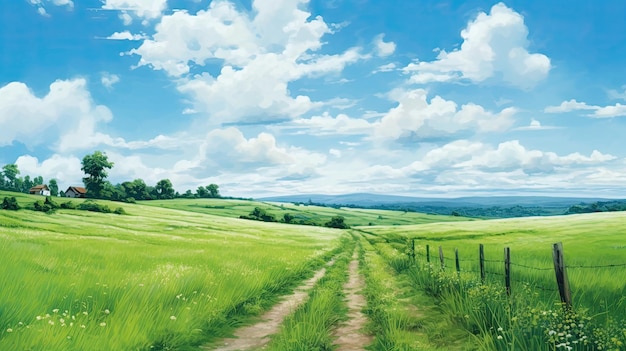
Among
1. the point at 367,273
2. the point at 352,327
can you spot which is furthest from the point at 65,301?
the point at 367,273

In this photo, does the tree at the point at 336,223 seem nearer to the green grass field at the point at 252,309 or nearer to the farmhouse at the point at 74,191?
the farmhouse at the point at 74,191

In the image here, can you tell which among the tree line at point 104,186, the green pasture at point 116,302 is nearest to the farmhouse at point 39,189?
the tree line at point 104,186

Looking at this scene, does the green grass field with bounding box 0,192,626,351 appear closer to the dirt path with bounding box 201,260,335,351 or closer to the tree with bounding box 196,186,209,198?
the dirt path with bounding box 201,260,335,351

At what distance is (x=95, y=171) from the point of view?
123 m

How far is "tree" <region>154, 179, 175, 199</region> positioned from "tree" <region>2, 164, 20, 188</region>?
130 feet

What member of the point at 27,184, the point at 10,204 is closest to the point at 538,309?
the point at 10,204

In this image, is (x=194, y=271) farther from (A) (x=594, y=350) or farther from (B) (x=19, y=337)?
(A) (x=594, y=350)

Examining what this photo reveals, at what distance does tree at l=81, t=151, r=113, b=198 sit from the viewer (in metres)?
119

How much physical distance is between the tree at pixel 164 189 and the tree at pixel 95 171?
89.2 feet

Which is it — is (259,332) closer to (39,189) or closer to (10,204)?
(10,204)

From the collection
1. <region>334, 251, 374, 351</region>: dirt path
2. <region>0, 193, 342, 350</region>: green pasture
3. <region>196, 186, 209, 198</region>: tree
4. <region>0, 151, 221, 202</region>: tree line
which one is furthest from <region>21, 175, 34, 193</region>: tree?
<region>334, 251, 374, 351</region>: dirt path

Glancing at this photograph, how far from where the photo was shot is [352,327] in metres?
12.2

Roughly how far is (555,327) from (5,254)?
16.2 metres

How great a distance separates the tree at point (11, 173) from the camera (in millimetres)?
138000
